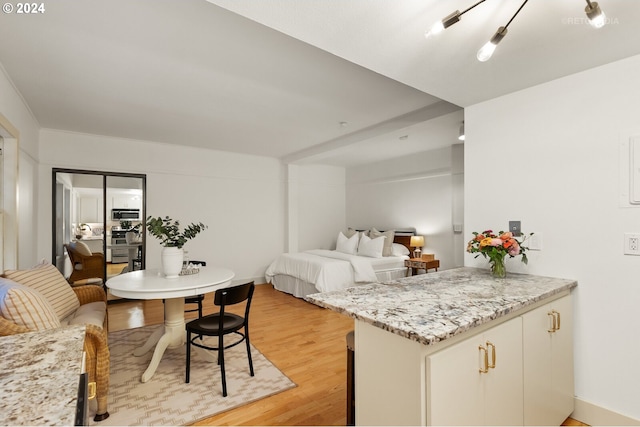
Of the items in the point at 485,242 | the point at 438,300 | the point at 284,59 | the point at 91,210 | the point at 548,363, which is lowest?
the point at 548,363

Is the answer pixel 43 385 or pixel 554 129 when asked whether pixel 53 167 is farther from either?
pixel 554 129

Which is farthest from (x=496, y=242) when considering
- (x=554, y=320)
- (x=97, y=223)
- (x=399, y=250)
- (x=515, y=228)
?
(x=97, y=223)

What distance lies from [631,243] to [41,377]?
2.84 meters

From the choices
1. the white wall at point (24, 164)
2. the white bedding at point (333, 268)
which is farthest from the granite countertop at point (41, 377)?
the white bedding at point (333, 268)

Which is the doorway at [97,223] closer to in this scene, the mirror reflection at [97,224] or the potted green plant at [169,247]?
the mirror reflection at [97,224]

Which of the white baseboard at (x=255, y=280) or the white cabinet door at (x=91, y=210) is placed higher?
the white cabinet door at (x=91, y=210)

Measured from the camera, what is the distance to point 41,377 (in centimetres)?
83

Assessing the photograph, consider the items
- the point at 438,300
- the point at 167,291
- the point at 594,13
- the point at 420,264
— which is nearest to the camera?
the point at 594,13

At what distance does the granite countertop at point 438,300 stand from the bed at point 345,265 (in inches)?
88.4

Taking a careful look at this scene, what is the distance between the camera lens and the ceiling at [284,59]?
150cm

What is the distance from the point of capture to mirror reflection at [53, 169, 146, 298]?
450cm

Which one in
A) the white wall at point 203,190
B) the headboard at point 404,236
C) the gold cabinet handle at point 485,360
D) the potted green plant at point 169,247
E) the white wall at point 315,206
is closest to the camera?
the gold cabinet handle at point 485,360

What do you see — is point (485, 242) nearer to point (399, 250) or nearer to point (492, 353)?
point (492, 353)

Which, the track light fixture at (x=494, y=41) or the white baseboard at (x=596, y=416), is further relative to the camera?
the white baseboard at (x=596, y=416)
